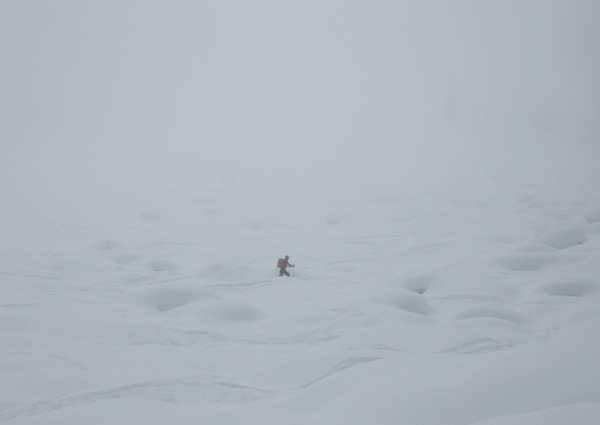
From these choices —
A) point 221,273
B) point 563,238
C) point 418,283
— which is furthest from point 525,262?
point 221,273

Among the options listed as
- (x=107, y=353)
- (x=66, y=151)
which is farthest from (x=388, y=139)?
(x=107, y=353)

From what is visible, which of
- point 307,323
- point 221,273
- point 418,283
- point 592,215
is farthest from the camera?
point 592,215

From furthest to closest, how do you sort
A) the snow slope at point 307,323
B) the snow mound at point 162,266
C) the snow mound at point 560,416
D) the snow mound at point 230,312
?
the snow mound at point 162,266
the snow mound at point 230,312
the snow slope at point 307,323
the snow mound at point 560,416

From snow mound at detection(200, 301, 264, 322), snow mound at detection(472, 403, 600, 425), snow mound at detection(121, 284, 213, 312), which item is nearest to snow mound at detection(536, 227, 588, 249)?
snow mound at detection(200, 301, 264, 322)

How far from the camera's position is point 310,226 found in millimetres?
10508

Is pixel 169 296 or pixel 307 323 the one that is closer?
pixel 307 323

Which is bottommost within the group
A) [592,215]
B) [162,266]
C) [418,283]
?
[418,283]

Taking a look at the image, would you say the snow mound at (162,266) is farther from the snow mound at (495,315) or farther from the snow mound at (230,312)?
the snow mound at (495,315)

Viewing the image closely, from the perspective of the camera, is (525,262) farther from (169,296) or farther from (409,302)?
(169,296)

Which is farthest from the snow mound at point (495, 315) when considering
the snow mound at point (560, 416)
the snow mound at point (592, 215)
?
the snow mound at point (592, 215)

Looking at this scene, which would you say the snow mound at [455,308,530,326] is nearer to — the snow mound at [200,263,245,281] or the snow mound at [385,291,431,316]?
the snow mound at [385,291,431,316]

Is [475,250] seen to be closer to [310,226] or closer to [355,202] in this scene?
[310,226]

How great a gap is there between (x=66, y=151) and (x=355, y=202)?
625 inches

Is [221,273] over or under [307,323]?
over
